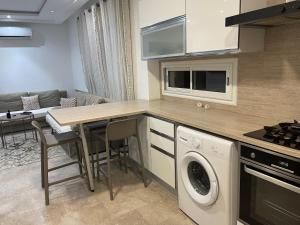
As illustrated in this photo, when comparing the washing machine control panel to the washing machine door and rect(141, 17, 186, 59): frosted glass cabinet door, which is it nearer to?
the washing machine door

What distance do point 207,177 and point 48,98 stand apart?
5322 millimetres

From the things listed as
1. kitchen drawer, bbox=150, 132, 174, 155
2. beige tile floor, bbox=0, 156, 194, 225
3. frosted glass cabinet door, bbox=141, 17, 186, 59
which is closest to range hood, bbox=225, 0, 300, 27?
frosted glass cabinet door, bbox=141, 17, 186, 59

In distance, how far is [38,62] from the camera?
6277 mm

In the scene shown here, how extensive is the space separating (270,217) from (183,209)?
0.91 m

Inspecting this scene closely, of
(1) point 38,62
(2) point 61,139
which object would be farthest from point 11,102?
(2) point 61,139

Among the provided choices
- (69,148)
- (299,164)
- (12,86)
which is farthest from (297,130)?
(12,86)

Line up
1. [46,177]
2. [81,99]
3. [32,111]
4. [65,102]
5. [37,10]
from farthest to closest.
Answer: [32,111] < [65,102] < [81,99] < [37,10] < [46,177]

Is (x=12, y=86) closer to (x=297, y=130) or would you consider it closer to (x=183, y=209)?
(x=183, y=209)

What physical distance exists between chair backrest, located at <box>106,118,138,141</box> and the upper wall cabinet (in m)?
1.15

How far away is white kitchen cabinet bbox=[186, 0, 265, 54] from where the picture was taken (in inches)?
71.4

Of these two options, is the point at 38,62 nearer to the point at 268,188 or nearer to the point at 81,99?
the point at 81,99

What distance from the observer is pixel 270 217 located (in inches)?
59.7

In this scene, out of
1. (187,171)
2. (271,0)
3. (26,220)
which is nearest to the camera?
(271,0)

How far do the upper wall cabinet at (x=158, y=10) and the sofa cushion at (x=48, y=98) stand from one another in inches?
162
